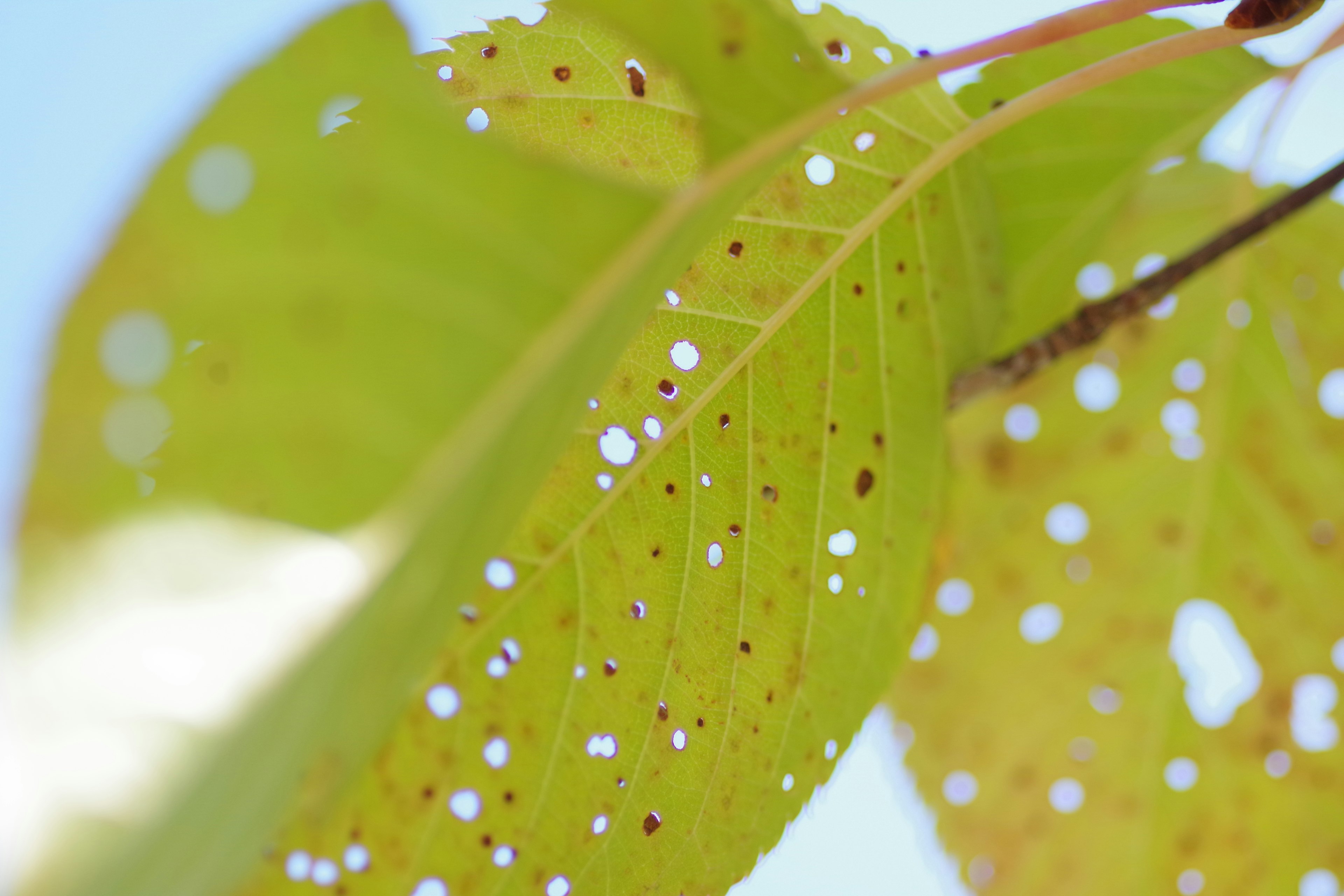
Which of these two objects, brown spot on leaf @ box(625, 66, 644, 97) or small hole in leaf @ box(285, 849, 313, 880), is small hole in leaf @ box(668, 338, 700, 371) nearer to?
brown spot on leaf @ box(625, 66, 644, 97)

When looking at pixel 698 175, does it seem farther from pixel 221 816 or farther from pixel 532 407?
pixel 221 816

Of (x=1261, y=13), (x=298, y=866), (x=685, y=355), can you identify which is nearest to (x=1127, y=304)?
(x=1261, y=13)

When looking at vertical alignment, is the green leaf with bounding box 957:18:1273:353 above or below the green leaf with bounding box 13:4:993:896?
above

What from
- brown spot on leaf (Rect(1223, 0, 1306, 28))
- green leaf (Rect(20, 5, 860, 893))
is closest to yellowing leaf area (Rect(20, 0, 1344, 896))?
green leaf (Rect(20, 5, 860, 893))

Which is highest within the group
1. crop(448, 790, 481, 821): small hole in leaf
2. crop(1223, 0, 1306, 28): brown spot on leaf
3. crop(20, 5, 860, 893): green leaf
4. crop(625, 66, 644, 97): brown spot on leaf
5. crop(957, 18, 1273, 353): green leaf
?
crop(957, 18, 1273, 353): green leaf

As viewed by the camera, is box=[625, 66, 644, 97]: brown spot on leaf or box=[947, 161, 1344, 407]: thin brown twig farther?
box=[947, 161, 1344, 407]: thin brown twig

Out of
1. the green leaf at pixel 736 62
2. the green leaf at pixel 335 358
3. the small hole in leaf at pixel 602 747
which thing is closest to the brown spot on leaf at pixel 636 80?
the green leaf at pixel 736 62
